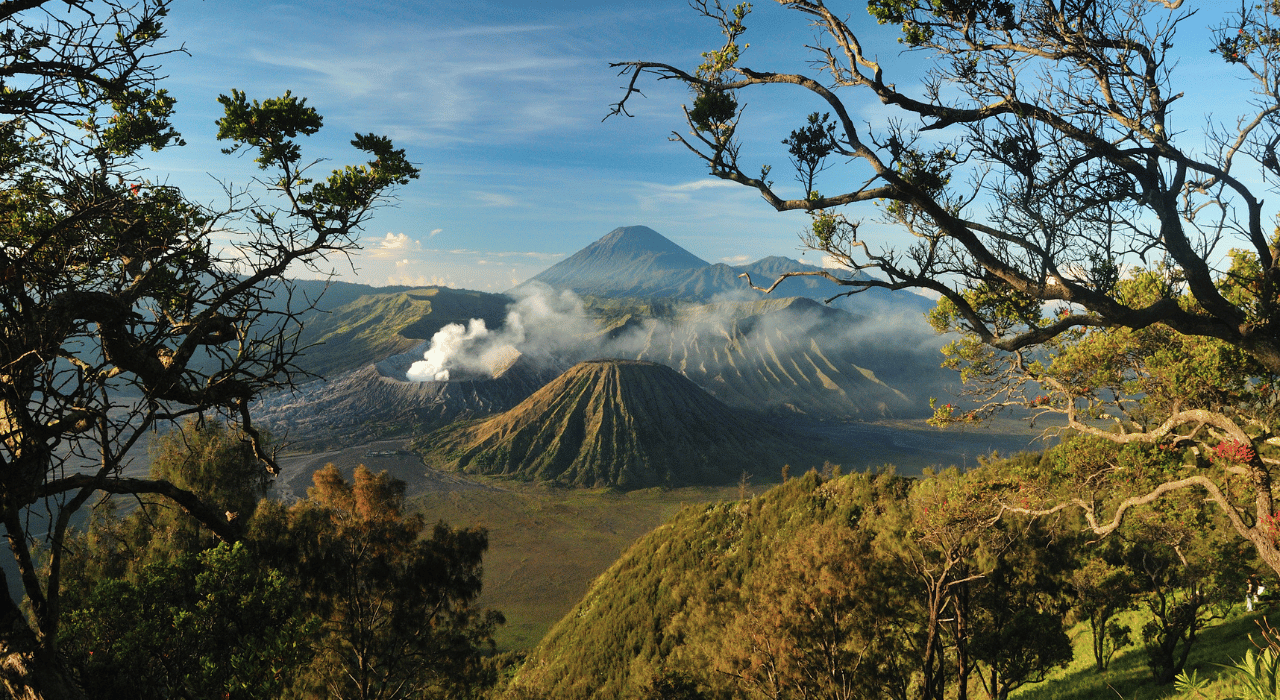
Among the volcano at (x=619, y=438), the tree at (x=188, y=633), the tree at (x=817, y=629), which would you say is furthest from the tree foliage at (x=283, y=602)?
the volcano at (x=619, y=438)

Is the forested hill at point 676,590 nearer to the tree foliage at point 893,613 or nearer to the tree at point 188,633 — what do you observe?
the tree foliage at point 893,613

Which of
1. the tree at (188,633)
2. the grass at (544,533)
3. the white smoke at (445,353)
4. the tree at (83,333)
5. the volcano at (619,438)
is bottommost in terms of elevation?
the grass at (544,533)

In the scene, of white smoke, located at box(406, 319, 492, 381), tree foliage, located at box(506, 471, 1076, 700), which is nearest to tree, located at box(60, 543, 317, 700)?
Result: tree foliage, located at box(506, 471, 1076, 700)

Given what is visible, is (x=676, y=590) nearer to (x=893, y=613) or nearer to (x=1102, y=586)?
(x=893, y=613)

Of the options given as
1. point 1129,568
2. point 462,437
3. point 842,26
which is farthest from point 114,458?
point 462,437

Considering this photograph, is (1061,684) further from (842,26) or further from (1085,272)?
(842,26)

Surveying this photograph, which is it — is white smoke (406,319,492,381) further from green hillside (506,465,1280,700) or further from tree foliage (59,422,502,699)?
green hillside (506,465,1280,700)

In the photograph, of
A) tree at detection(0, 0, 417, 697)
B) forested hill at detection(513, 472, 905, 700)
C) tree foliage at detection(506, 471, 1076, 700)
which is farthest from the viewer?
forested hill at detection(513, 472, 905, 700)
